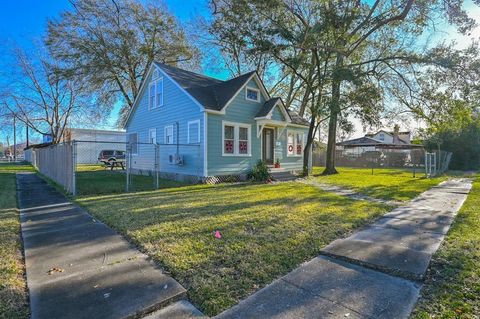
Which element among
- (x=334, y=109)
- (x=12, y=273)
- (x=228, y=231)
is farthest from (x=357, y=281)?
(x=334, y=109)

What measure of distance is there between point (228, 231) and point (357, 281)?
234 centimetres

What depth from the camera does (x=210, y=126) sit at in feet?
39.2

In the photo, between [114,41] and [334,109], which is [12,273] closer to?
[334,109]

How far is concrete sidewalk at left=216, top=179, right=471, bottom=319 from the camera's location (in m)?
2.60

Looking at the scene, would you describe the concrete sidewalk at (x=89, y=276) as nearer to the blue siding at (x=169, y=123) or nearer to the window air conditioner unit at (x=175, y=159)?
the blue siding at (x=169, y=123)

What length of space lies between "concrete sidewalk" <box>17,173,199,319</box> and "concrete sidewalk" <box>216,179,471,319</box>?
0.87m

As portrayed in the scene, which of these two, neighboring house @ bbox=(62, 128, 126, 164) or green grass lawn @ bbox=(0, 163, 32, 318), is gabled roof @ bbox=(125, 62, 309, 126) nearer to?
green grass lawn @ bbox=(0, 163, 32, 318)

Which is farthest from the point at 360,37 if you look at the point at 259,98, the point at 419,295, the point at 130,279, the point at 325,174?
the point at 130,279

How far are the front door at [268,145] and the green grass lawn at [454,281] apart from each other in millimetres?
10387

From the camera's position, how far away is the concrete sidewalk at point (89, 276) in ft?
8.55

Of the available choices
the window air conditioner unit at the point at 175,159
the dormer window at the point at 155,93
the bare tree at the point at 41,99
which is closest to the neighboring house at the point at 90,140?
the bare tree at the point at 41,99

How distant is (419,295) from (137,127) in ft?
56.2

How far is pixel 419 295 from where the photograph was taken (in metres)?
2.89

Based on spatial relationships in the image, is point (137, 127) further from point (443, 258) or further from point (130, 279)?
point (443, 258)
